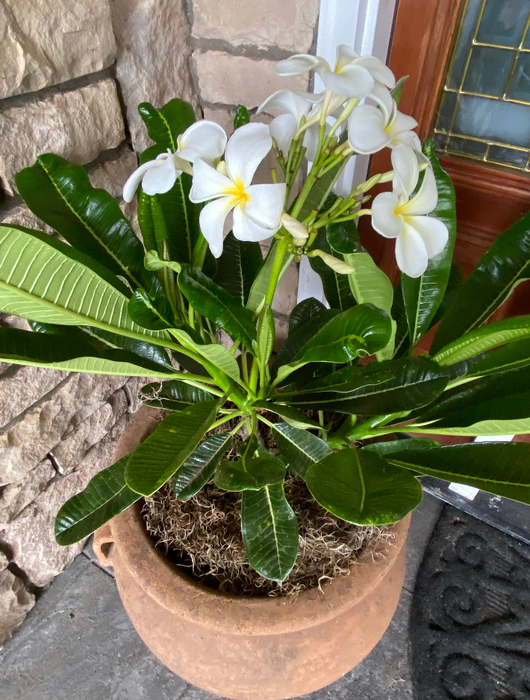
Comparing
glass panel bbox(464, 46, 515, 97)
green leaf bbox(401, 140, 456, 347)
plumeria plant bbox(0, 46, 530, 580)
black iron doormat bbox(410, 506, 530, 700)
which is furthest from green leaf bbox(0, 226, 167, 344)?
black iron doormat bbox(410, 506, 530, 700)

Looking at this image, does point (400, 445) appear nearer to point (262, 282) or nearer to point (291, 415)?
point (291, 415)

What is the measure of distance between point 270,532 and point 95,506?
0.26m

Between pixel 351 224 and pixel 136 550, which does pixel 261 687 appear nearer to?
pixel 136 550

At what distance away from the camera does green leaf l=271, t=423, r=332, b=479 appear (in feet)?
2.33


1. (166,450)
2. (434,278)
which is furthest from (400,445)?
(166,450)

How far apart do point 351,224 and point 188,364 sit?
1.22ft

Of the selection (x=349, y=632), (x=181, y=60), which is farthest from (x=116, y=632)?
(x=181, y=60)

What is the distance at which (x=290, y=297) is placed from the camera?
48.6 inches

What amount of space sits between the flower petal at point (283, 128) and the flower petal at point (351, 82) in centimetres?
11

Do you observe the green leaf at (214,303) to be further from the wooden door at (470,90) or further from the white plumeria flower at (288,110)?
the wooden door at (470,90)

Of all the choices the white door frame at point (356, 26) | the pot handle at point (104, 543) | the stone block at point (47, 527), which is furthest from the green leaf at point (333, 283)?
the stone block at point (47, 527)

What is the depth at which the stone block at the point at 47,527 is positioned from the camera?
3.51ft

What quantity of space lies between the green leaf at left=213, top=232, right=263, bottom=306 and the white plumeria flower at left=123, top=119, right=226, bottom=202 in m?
0.30

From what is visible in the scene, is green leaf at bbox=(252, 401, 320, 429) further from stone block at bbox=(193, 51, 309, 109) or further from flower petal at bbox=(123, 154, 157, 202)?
stone block at bbox=(193, 51, 309, 109)
